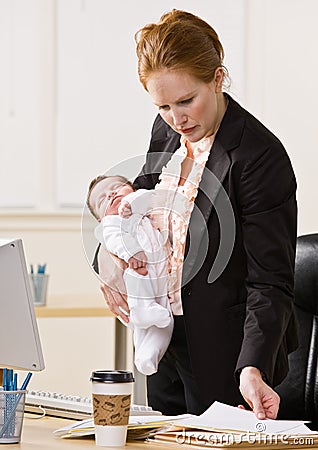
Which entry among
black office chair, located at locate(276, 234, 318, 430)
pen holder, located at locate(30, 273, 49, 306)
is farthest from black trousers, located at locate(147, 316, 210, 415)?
pen holder, located at locate(30, 273, 49, 306)

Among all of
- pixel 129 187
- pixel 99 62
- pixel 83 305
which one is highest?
pixel 99 62

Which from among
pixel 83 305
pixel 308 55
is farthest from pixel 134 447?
pixel 308 55

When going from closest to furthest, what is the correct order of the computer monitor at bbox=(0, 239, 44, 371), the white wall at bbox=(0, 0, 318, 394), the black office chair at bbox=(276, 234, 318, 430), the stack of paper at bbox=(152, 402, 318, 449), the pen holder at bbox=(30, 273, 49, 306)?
the stack of paper at bbox=(152, 402, 318, 449) → the computer monitor at bbox=(0, 239, 44, 371) → the black office chair at bbox=(276, 234, 318, 430) → the pen holder at bbox=(30, 273, 49, 306) → the white wall at bbox=(0, 0, 318, 394)

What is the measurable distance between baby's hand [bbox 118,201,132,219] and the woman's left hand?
388mm

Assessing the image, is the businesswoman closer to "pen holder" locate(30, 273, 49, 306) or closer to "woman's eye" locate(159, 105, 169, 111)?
"woman's eye" locate(159, 105, 169, 111)

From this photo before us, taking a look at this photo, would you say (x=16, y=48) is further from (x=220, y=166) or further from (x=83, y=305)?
(x=220, y=166)

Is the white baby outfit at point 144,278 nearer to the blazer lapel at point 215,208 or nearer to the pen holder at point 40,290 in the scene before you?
the blazer lapel at point 215,208

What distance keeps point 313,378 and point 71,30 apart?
2453mm

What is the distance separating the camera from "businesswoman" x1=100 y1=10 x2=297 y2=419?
1.93 m

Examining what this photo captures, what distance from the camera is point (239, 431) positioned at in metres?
1.56

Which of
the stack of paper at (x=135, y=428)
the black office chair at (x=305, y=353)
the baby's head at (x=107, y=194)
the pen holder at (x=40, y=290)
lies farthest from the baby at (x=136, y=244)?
the pen holder at (x=40, y=290)

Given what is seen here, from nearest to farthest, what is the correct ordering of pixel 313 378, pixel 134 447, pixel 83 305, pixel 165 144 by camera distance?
pixel 134 447 < pixel 165 144 < pixel 313 378 < pixel 83 305

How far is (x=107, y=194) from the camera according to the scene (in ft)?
6.50

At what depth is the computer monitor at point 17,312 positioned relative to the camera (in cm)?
166
